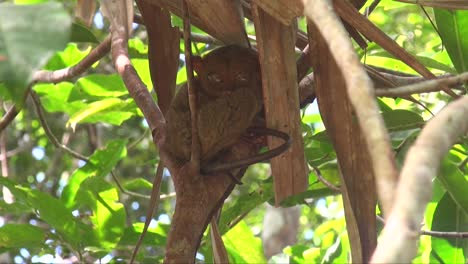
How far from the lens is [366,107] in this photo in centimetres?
61

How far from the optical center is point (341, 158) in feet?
3.97

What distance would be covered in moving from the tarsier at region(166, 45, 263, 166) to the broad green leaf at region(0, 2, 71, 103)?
0.52 meters

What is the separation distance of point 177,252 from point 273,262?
3.36 ft

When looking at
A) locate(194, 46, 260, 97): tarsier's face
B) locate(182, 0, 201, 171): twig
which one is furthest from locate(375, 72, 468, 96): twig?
locate(194, 46, 260, 97): tarsier's face

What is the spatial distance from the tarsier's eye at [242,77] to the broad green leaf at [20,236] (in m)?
0.81

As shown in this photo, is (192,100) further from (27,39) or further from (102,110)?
(102,110)

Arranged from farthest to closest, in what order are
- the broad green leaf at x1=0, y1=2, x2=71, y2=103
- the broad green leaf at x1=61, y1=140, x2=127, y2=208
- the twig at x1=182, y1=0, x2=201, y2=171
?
1. the broad green leaf at x1=61, y1=140, x2=127, y2=208
2. the twig at x1=182, y1=0, x2=201, y2=171
3. the broad green leaf at x1=0, y1=2, x2=71, y2=103

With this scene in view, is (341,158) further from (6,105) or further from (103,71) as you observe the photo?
(103,71)

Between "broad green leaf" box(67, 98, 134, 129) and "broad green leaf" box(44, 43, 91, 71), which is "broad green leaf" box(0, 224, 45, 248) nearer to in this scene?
"broad green leaf" box(67, 98, 134, 129)

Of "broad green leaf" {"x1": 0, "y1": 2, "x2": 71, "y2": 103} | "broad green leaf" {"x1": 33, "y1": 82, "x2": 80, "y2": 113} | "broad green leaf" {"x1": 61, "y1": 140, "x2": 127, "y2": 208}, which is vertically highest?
"broad green leaf" {"x1": 33, "y1": 82, "x2": 80, "y2": 113}

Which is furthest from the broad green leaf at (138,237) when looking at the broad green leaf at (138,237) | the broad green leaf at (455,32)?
the broad green leaf at (455,32)

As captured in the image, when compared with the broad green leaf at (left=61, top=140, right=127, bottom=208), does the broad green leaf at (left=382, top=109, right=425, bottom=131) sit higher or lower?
higher

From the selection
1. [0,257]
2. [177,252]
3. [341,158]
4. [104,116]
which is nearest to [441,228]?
[341,158]

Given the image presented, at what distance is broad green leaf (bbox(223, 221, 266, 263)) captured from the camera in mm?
2162
